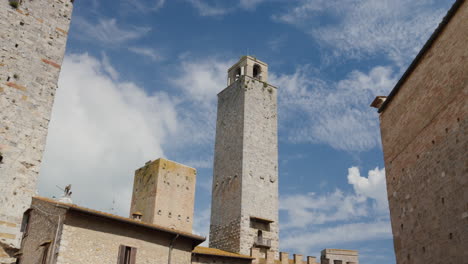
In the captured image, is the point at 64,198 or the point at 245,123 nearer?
the point at 64,198

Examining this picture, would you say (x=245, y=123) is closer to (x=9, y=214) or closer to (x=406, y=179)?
(x=406, y=179)

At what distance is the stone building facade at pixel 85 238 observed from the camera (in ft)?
43.0

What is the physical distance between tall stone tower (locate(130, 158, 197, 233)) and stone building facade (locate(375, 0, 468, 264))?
1054 centimetres

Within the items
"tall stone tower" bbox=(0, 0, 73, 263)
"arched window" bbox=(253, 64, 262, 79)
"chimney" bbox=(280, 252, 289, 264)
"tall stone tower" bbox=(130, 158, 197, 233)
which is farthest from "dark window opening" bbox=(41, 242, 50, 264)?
"arched window" bbox=(253, 64, 262, 79)

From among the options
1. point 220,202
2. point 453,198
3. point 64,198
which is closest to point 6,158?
point 64,198

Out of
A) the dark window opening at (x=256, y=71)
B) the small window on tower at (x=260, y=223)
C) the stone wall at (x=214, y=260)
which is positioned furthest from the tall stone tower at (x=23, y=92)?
the dark window opening at (x=256, y=71)

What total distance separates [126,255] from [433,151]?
9.78 m

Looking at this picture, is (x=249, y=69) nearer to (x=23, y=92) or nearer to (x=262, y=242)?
(x=262, y=242)

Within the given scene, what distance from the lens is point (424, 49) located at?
12273 mm

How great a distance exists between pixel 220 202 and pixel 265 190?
9.33 ft

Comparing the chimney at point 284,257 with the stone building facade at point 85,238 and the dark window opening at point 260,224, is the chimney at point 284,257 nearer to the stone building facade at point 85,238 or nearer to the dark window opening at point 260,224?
the dark window opening at point 260,224

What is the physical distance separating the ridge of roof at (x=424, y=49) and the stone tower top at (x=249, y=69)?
14.9m

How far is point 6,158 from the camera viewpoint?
33.0 ft

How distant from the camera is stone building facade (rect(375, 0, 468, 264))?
10.2 metres
